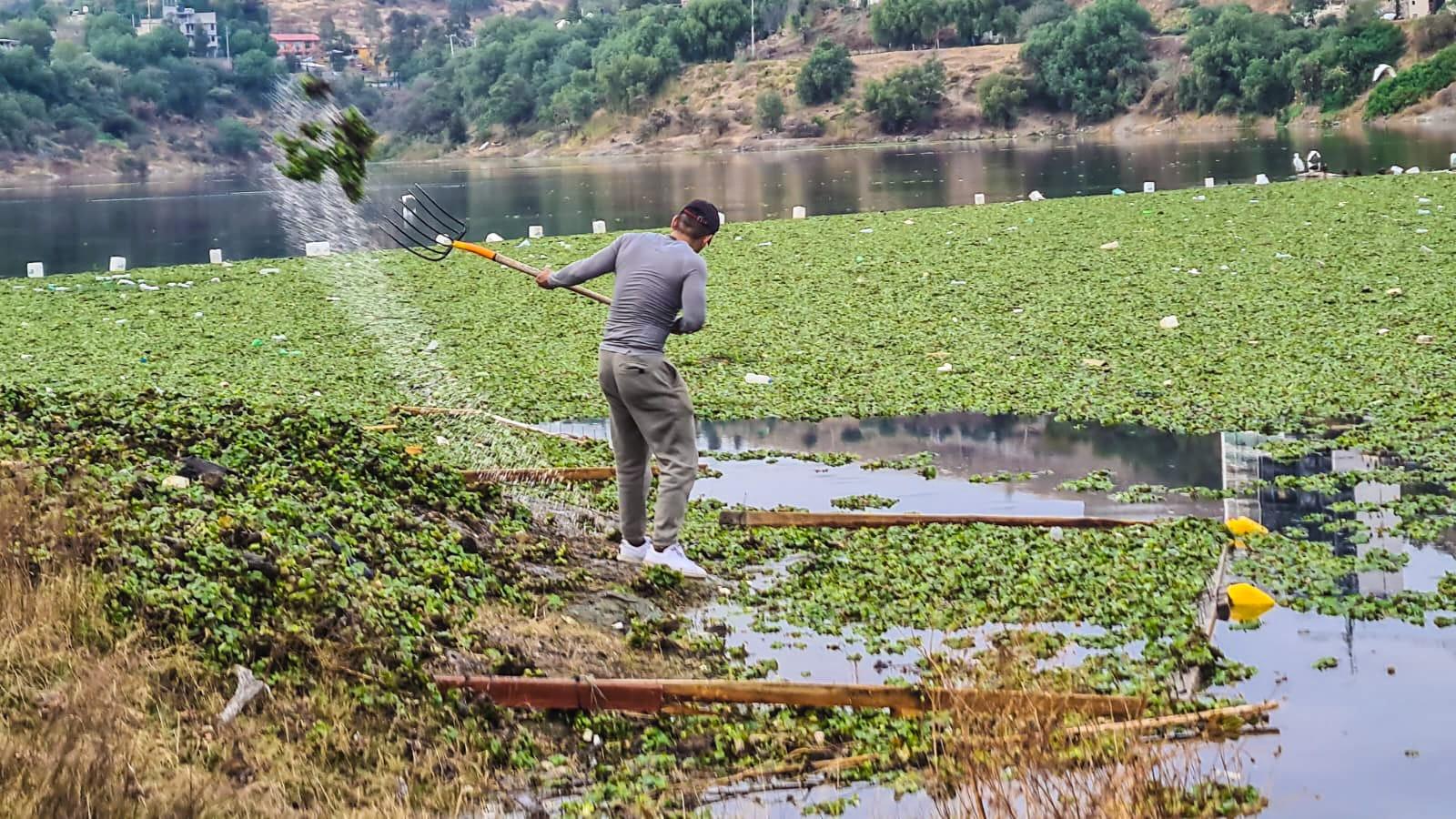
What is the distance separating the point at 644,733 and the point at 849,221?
757 inches

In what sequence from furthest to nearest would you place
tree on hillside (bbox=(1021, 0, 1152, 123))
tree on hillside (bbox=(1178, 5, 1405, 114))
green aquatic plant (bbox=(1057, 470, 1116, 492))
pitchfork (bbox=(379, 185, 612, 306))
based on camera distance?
tree on hillside (bbox=(1021, 0, 1152, 123)) → tree on hillside (bbox=(1178, 5, 1405, 114)) → green aquatic plant (bbox=(1057, 470, 1116, 492)) → pitchfork (bbox=(379, 185, 612, 306))

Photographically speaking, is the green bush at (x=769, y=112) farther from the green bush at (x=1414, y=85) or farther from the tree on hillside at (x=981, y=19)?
the green bush at (x=1414, y=85)

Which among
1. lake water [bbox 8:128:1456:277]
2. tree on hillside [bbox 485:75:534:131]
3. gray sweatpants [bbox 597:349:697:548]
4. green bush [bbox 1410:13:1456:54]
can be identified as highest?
green bush [bbox 1410:13:1456:54]

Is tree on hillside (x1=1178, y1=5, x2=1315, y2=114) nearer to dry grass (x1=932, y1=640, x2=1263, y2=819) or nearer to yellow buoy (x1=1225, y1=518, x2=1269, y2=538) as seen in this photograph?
yellow buoy (x1=1225, y1=518, x2=1269, y2=538)

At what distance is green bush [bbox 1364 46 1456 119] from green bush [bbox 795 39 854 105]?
38.9 metres

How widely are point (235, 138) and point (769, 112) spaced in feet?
129

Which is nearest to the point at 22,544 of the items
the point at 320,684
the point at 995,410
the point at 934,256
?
the point at 320,684

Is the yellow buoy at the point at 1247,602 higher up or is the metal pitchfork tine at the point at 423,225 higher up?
the metal pitchfork tine at the point at 423,225

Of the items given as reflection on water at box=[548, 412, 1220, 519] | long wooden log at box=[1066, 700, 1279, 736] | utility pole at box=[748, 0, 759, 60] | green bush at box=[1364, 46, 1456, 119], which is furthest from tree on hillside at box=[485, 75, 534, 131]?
long wooden log at box=[1066, 700, 1279, 736]

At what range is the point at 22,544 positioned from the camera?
666 cm

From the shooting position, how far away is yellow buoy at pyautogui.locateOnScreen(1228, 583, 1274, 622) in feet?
23.9

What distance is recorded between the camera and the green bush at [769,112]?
10288 cm

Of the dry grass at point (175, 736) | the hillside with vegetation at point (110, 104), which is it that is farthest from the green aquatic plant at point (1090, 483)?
the hillside with vegetation at point (110, 104)

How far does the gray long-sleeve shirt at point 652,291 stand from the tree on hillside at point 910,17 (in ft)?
365
